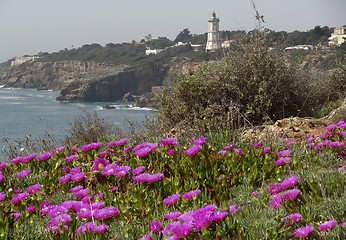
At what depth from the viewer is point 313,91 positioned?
26.8 ft

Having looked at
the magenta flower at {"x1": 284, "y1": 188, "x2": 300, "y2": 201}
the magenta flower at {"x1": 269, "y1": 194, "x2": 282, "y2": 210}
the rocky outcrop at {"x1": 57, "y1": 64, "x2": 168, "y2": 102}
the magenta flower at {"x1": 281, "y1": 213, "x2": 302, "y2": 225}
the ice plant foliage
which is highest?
the magenta flower at {"x1": 284, "y1": 188, "x2": 300, "y2": 201}

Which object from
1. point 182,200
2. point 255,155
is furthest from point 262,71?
point 182,200

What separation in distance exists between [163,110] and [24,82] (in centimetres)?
13977

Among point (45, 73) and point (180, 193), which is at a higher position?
point (180, 193)

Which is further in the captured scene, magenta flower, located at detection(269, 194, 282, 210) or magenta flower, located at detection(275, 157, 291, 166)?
magenta flower, located at detection(275, 157, 291, 166)

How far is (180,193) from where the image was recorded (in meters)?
2.98

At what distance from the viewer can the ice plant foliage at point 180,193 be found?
1.90m

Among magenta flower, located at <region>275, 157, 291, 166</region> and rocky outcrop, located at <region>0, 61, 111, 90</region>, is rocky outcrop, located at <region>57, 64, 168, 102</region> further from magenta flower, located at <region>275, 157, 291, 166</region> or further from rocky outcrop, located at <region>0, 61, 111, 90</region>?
magenta flower, located at <region>275, 157, 291, 166</region>

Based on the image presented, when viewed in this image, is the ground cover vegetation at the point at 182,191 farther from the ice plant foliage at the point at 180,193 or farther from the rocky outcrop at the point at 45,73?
the rocky outcrop at the point at 45,73

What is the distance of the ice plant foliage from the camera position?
6.25 feet

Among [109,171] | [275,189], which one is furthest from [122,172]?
[275,189]

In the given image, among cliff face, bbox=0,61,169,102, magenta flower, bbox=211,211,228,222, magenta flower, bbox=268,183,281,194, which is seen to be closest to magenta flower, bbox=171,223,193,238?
magenta flower, bbox=211,211,228,222

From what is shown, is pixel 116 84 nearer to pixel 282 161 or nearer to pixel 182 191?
pixel 182 191

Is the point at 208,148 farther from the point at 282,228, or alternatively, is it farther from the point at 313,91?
the point at 313,91
